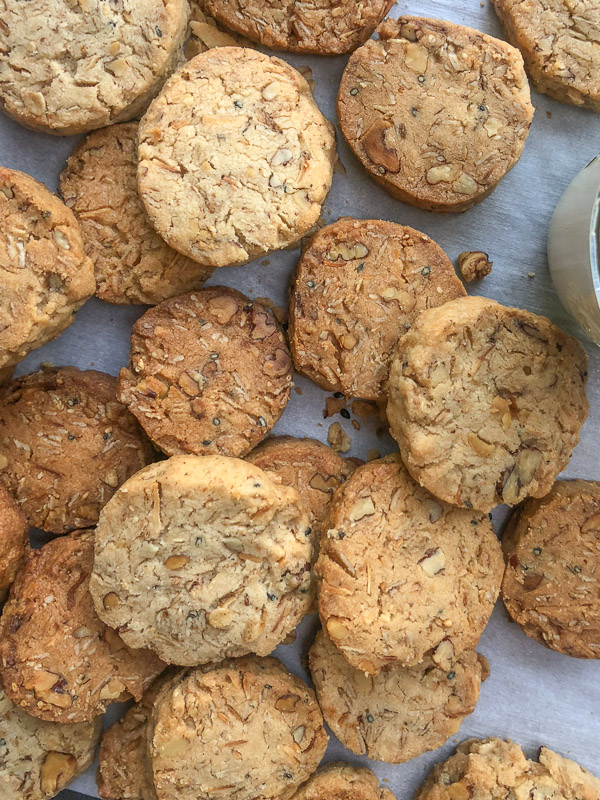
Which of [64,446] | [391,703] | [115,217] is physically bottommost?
[391,703]

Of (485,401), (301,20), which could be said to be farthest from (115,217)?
(485,401)

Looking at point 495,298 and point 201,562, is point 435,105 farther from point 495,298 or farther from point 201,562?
point 201,562

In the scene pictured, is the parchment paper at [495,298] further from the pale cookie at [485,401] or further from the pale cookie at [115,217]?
the pale cookie at [485,401]

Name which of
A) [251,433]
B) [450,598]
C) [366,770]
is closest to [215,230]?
[251,433]

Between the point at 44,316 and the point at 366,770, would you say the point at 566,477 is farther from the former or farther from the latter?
the point at 44,316

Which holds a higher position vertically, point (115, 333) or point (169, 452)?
point (115, 333)
